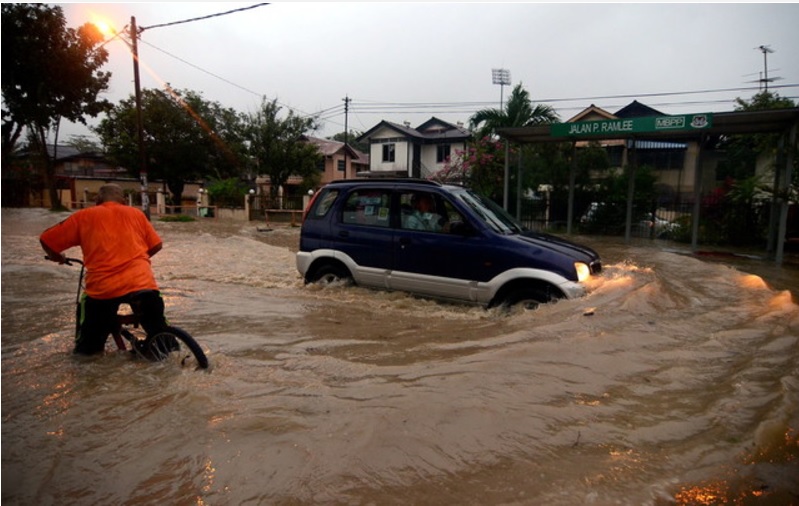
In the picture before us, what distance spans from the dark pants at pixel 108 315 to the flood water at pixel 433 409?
8.7 inches

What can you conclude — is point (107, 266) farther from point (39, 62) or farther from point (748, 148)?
point (748, 148)

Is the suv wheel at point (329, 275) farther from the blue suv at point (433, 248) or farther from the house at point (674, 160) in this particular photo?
the house at point (674, 160)

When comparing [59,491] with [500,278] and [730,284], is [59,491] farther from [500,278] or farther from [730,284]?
[730,284]

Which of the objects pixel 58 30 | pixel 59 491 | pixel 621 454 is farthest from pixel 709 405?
pixel 58 30

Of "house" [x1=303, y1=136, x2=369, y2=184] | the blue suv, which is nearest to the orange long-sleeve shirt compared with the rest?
the blue suv

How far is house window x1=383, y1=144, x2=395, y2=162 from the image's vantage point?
40.0 meters

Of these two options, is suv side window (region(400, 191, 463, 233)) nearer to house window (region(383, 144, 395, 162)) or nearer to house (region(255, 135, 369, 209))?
house (region(255, 135, 369, 209))

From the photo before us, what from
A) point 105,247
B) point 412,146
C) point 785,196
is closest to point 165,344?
point 105,247

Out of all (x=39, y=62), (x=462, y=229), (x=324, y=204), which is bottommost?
(x=462, y=229)

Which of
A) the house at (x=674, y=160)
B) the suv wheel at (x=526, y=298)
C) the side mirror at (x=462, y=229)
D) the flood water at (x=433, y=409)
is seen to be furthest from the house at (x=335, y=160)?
the flood water at (x=433, y=409)

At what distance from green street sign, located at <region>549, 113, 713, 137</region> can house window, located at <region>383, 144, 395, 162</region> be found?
1062 inches

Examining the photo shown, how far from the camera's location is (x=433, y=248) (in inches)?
240

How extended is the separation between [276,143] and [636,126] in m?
24.6

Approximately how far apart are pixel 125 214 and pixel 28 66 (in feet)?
25.9
